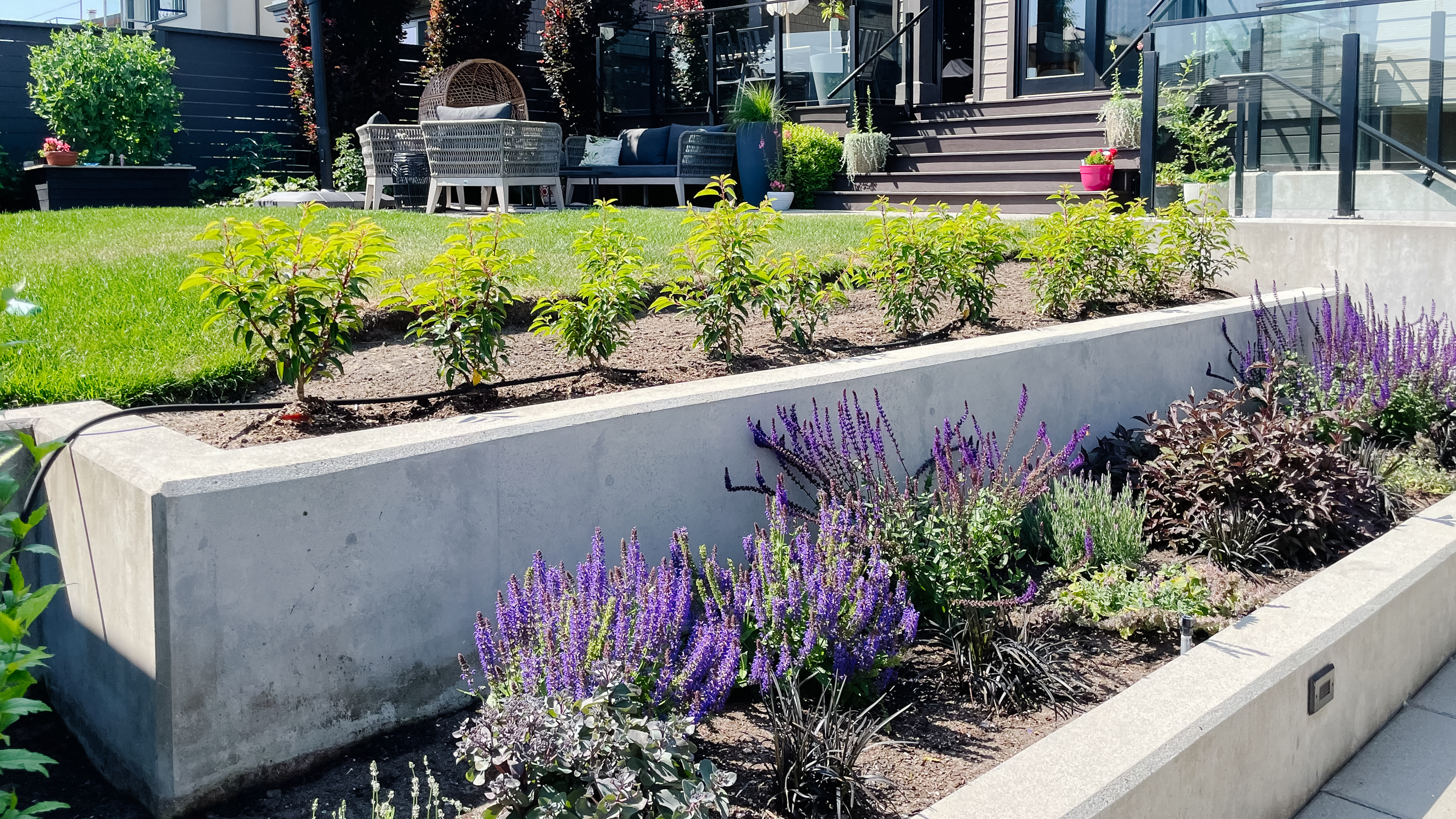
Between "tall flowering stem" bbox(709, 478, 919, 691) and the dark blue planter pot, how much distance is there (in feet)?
32.7

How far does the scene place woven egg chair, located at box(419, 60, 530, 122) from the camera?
514 inches

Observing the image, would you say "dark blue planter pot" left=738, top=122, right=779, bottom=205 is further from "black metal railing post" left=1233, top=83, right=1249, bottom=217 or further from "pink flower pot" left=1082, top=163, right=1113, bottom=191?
"black metal railing post" left=1233, top=83, right=1249, bottom=217

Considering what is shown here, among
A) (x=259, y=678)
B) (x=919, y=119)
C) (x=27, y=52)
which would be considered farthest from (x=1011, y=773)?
(x=27, y=52)

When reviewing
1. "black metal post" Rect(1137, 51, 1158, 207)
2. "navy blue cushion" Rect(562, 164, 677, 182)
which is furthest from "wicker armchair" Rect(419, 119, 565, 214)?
"black metal post" Rect(1137, 51, 1158, 207)

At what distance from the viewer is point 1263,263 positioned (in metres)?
7.14

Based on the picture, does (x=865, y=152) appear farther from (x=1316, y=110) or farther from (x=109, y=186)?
(x=109, y=186)

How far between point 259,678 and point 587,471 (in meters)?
0.95

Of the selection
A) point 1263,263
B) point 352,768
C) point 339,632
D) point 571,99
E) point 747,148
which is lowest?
point 352,768

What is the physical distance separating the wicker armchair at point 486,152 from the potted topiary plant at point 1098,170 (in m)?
5.17

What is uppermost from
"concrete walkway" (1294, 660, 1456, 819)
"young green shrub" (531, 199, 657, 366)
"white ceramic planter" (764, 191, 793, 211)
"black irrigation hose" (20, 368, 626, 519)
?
"white ceramic planter" (764, 191, 793, 211)

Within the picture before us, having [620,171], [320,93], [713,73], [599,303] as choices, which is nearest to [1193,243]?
[599,303]

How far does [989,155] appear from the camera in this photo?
39.0ft

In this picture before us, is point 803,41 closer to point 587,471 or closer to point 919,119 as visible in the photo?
point 919,119

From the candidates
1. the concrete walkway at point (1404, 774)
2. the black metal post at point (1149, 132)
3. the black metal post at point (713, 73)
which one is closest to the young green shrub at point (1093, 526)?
the concrete walkway at point (1404, 774)
